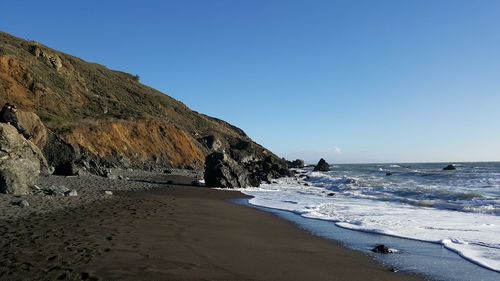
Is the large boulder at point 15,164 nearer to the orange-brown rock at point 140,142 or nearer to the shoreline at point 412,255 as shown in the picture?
the shoreline at point 412,255

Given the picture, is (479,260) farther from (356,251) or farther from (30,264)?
(30,264)

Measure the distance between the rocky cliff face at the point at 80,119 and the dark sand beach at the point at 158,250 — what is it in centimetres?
1640

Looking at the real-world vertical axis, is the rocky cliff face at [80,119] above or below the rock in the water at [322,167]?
above

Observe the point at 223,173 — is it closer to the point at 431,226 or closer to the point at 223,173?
the point at 223,173

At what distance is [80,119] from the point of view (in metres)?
43.2

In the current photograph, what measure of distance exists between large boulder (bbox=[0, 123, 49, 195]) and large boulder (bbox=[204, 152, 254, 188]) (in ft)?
50.2

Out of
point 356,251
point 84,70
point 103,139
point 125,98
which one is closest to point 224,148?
point 125,98

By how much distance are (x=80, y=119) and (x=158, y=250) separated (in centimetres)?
3806

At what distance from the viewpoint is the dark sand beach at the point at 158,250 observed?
23.2 feet

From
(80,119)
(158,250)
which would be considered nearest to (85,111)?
(80,119)

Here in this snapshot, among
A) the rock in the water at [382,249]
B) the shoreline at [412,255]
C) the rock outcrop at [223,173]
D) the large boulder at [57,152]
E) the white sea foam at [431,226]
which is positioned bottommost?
the shoreline at [412,255]

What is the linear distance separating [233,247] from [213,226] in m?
3.19

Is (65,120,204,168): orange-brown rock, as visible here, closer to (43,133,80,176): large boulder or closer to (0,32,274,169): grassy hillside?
(0,32,274,169): grassy hillside

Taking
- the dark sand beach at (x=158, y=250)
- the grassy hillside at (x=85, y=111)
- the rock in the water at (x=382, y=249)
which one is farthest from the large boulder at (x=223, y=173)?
the rock in the water at (x=382, y=249)
